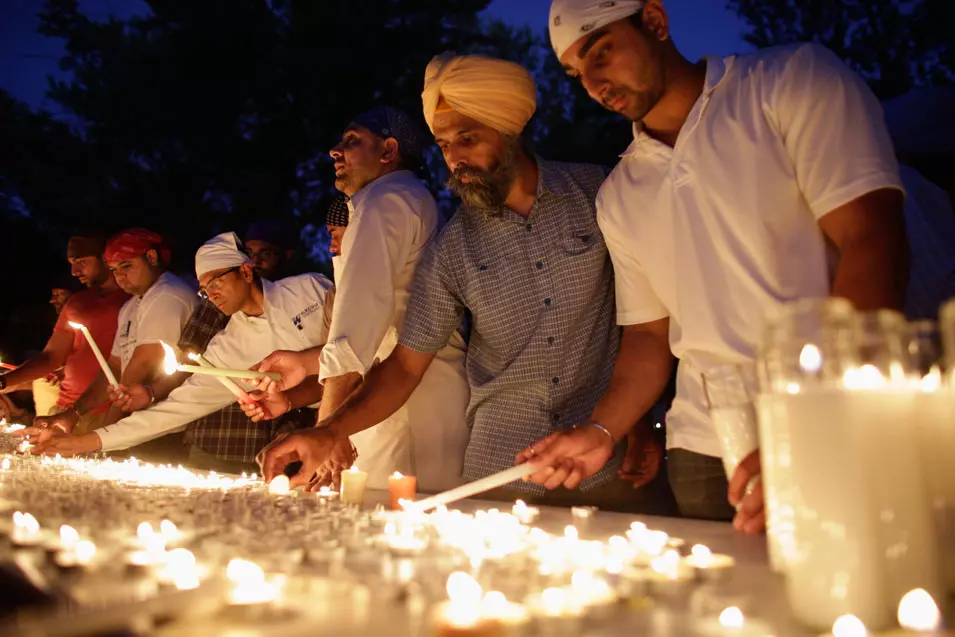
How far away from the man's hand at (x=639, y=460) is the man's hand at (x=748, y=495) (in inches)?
51.7

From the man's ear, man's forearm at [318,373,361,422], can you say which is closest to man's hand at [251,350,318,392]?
man's forearm at [318,373,361,422]

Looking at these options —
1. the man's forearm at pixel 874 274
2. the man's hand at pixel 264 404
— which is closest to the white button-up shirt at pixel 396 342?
the man's hand at pixel 264 404

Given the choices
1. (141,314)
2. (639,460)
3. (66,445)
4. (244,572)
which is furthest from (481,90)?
(141,314)

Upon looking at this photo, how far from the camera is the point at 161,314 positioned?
461 cm

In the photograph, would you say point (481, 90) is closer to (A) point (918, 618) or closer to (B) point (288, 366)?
(B) point (288, 366)

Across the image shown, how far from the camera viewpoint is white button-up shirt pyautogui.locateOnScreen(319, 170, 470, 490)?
2.80 metres

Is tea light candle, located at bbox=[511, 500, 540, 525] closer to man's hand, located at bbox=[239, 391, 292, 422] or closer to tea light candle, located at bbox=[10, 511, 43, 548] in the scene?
tea light candle, located at bbox=[10, 511, 43, 548]

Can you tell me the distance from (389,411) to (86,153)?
1319 centimetres

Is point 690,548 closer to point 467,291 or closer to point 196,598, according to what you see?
point 196,598

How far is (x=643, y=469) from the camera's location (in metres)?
2.65

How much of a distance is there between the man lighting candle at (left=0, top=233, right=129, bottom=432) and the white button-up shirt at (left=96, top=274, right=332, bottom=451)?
5.44ft

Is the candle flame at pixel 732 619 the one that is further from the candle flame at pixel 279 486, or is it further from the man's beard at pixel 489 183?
the man's beard at pixel 489 183

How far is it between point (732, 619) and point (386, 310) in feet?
6.71

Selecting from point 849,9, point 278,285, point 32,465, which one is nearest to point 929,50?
point 849,9
